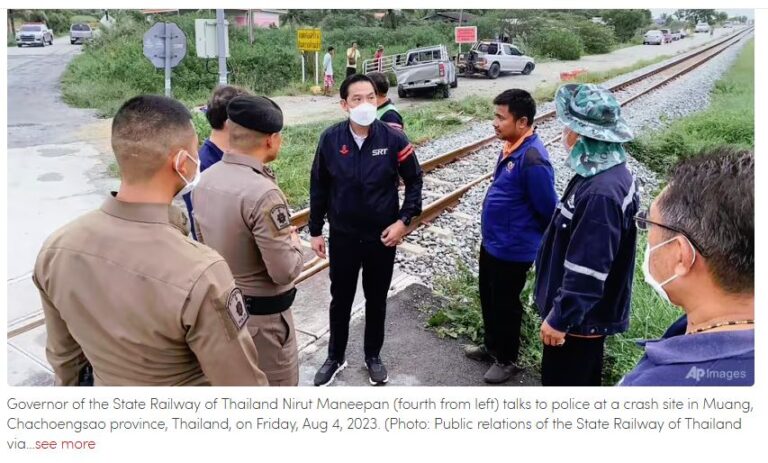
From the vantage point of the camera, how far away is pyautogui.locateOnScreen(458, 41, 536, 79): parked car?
1498 cm

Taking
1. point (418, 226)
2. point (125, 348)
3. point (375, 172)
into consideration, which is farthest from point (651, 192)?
point (125, 348)

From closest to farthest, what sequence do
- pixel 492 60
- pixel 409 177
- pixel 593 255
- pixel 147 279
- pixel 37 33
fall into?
pixel 147 279 < pixel 593 255 < pixel 409 177 < pixel 37 33 < pixel 492 60

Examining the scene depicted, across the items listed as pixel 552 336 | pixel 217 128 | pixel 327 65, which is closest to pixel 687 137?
pixel 552 336

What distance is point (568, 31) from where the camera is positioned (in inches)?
500

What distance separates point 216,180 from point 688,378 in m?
1.64

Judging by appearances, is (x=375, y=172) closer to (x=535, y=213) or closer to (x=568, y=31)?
(x=535, y=213)

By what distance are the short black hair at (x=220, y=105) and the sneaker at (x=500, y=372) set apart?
1.82 m

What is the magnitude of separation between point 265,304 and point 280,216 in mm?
375

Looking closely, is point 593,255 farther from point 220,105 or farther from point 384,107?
point 384,107

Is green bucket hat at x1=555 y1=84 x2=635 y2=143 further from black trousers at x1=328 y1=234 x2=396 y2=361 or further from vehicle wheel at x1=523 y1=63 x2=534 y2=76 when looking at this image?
vehicle wheel at x1=523 y1=63 x2=534 y2=76

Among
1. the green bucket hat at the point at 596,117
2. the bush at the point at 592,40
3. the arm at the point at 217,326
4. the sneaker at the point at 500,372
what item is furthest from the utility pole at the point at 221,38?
the bush at the point at 592,40

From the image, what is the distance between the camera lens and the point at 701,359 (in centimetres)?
125

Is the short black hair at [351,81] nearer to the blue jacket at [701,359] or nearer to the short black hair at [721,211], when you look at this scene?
the short black hair at [721,211]

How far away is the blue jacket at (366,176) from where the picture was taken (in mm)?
2865
